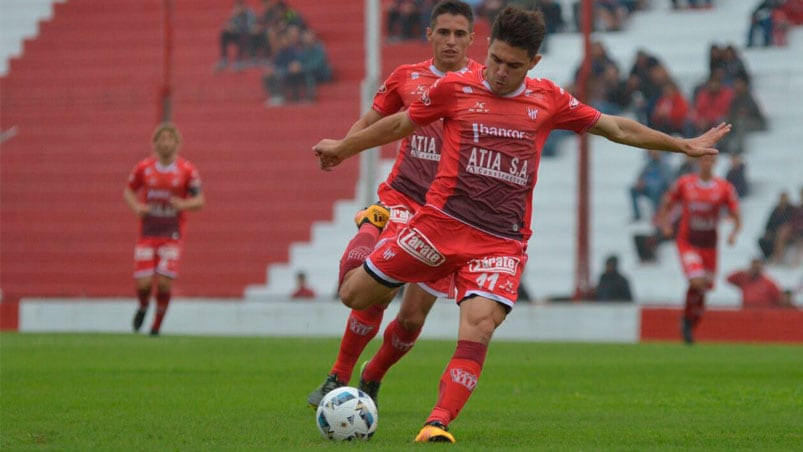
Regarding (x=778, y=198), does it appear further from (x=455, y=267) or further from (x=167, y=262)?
(x=455, y=267)

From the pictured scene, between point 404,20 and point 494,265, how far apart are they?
18913mm

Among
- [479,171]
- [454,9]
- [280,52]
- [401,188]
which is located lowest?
[280,52]

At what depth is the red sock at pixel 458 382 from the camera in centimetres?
752

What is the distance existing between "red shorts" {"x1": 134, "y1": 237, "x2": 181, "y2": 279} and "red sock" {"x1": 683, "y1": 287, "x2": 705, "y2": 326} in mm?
6356

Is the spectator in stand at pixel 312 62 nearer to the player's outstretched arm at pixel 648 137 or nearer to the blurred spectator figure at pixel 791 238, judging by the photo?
the blurred spectator figure at pixel 791 238

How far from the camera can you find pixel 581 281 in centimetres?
2197

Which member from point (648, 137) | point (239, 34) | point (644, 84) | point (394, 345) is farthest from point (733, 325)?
point (648, 137)

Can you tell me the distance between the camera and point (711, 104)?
22.8m

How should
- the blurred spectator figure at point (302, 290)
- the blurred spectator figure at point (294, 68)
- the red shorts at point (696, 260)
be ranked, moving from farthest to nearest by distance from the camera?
the blurred spectator figure at point (294, 68)
the blurred spectator figure at point (302, 290)
the red shorts at point (696, 260)

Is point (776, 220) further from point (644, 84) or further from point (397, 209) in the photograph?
point (397, 209)

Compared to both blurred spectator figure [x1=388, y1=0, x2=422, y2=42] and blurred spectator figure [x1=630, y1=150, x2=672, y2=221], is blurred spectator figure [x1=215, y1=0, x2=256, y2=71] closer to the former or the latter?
blurred spectator figure [x1=388, y1=0, x2=422, y2=42]

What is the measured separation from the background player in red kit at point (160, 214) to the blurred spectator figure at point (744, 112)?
8.22 meters

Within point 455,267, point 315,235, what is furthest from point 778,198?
point 455,267

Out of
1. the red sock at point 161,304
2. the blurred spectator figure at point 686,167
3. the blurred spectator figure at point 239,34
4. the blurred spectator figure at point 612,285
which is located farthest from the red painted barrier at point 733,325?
the blurred spectator figure at point 239,34
